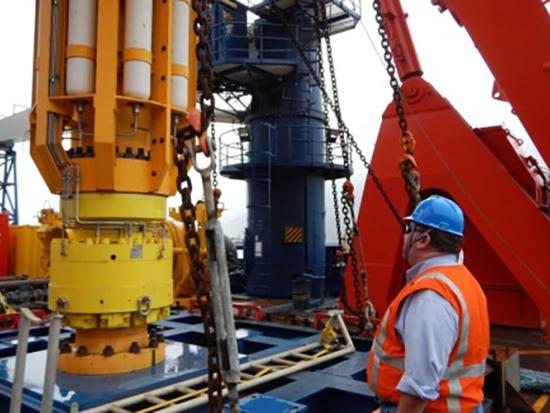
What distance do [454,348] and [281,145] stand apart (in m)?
10.0

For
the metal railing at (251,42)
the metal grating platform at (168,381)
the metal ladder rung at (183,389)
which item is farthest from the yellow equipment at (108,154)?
the metal railing at (251,42)

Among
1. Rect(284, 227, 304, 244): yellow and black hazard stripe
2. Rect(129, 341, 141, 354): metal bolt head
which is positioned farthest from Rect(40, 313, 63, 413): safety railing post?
Rect(284, 227, 304, 244): yellow and black hazard stripe

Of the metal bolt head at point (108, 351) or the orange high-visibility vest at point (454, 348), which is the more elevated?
the orange high-visibility vest at point (454, 348)

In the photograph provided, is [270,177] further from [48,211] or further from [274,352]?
[274,352]

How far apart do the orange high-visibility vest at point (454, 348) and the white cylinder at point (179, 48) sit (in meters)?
2.87

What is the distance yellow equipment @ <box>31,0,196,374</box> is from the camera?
146 inches

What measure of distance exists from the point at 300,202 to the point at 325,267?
6.35ft

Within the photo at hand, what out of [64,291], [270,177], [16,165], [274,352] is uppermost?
[16,165]

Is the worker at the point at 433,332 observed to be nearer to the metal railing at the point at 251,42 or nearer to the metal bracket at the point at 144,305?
the metal bracket at the point at 144,305

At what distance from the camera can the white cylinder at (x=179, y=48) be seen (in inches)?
160

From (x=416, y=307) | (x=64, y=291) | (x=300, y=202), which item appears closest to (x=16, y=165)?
(x=300, y=202)

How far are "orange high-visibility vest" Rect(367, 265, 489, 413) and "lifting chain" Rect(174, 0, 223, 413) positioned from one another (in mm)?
686

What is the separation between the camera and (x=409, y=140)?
3496 mm

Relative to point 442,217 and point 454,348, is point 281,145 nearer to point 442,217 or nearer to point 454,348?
point 442,217
